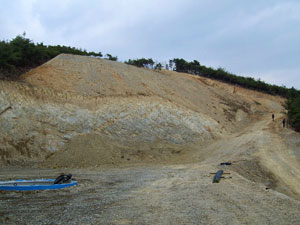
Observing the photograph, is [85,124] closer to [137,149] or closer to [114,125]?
[114,125]

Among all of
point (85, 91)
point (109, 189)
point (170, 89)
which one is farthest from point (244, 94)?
point (109, 189)

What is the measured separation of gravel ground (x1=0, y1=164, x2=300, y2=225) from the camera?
235 inches

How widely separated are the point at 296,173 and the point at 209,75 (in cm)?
3723

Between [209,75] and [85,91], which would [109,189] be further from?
[209,75]

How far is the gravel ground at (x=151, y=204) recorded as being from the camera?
5957mm

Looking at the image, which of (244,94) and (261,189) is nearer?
(261,189)

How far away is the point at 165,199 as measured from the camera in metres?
7.91

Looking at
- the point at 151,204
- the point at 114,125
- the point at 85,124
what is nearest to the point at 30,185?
the point at 151,204

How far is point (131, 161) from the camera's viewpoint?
1630cm

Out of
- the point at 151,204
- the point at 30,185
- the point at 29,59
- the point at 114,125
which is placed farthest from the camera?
the point at 29,59

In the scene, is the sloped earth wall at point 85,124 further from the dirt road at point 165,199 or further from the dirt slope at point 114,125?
the dirt road at point 165,199

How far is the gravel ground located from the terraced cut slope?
3cm

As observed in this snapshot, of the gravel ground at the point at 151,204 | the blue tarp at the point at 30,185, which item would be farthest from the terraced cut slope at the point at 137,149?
the blue tarp at the point at 30,185

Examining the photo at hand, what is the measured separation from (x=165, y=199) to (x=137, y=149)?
33.0 ft
